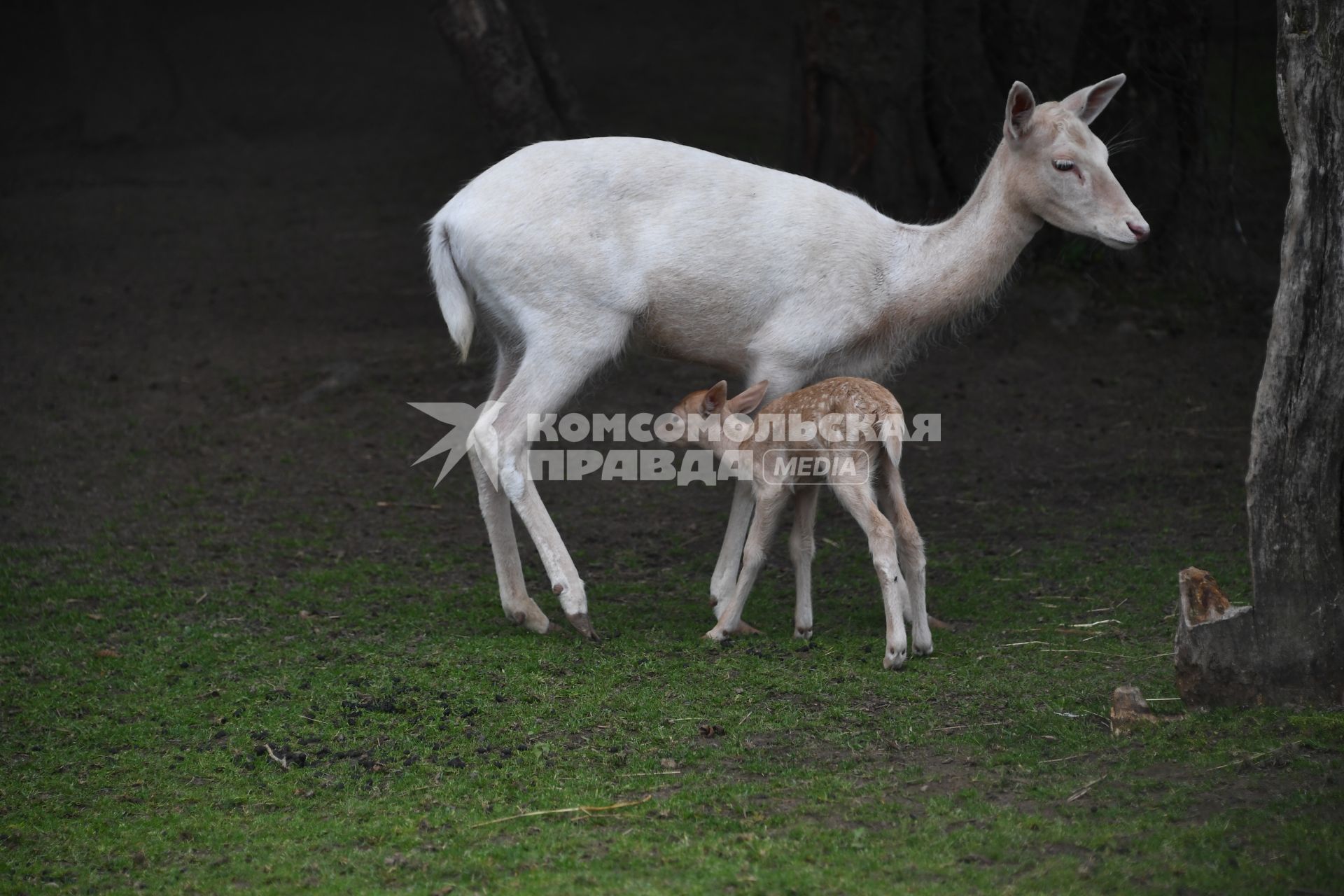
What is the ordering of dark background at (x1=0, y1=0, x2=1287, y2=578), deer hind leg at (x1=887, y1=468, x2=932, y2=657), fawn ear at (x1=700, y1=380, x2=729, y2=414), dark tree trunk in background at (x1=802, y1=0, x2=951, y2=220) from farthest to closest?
dark tree trunk in background at (x1=802, y1=0, x2=951, y2=220) → dark background at (x1=0, y1=0, x2=1287, y2=578) → fawn ear at (x1=700, y1=380, x2=729, y2=414) → deer hind leg at (x1=887, y1=468, x2=932, y2=657)

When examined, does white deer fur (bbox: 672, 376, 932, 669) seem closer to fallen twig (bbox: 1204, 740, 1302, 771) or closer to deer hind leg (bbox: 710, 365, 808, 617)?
deer hind leg (bbox: 710, 365, 808, 617)

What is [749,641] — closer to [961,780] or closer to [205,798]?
[961,780]

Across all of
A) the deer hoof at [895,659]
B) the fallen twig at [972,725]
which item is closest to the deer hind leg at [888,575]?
the deer hoof at [895,659]

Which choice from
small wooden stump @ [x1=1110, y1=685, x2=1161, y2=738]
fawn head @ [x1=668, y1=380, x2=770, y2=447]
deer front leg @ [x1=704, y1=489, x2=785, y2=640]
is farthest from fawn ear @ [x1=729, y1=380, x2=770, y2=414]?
small wooden stump @ [x1=1110, y1=685, x2=1161, y2=738]

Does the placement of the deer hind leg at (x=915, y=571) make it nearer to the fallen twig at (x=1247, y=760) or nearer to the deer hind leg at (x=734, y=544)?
the deer hind leg at (x=734, y=544)

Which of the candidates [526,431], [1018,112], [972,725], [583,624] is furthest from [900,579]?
[1018,112]

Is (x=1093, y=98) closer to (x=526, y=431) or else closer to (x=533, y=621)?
(x=526, y=431)

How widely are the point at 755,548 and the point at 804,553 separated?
A: 259 millimetres

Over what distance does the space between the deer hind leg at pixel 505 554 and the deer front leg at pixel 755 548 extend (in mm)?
788

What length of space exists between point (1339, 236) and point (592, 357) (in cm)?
265

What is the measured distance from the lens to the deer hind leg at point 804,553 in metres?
5.32

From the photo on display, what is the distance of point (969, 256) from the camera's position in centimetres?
561

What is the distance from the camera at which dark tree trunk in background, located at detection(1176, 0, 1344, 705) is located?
3938mm

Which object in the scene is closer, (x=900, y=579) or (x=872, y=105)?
(x=900, y=579)
